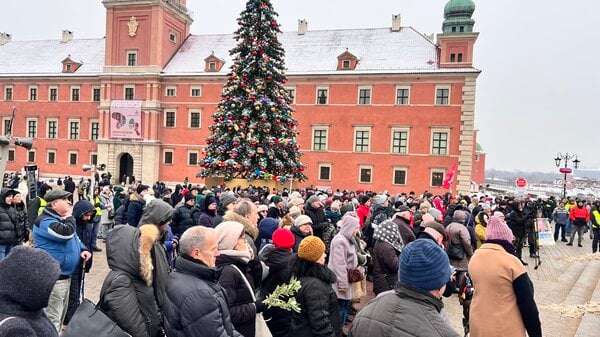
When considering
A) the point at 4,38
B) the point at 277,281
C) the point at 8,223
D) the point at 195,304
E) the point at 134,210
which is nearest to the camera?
the point at 195,304

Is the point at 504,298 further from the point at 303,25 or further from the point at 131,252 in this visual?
the point at 303,25

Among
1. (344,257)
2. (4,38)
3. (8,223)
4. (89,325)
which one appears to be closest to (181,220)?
(8,223)

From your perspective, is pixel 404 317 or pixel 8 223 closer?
pixel 404 317

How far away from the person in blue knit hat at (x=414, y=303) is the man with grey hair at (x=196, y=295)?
1015 millimetres

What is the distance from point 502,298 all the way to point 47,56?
→ 49.9 meters

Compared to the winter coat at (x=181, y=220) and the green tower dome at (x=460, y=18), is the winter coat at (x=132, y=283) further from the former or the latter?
the green tower dome at (x=460, y=18)

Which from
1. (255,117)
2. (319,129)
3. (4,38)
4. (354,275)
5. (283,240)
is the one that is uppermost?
(4,38)

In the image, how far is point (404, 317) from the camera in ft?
7.68

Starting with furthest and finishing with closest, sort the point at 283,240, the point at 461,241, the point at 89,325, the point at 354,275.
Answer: the point at 461,241 < the point at 354,275 < the point at 283,240 < the point at 89,325

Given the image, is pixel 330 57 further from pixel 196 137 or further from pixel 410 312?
pixel 410 312

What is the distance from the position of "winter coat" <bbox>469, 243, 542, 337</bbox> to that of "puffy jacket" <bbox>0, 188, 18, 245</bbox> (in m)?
6.93

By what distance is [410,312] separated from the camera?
7.73 feet

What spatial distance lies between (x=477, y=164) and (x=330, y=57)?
31.0 meters

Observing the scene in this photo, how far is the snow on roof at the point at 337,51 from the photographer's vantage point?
1326 inches
